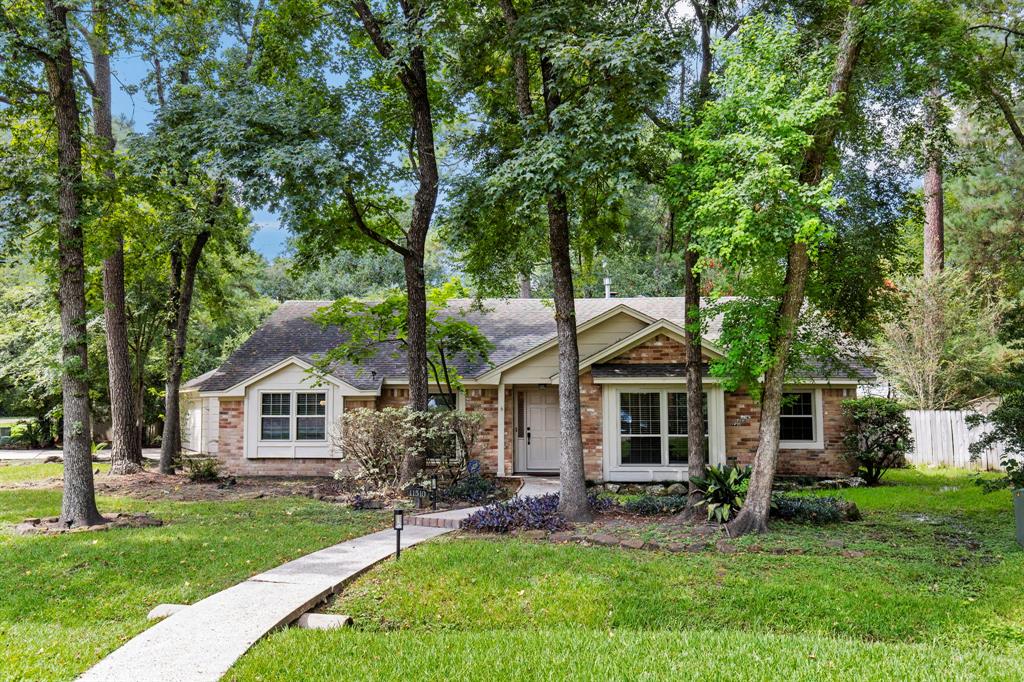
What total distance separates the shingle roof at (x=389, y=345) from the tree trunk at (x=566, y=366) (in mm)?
5188

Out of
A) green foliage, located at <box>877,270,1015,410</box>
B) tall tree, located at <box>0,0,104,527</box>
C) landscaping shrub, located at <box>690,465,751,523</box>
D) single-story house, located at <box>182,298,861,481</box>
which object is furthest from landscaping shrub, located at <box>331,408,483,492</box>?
green foliage, located at <box>877,270,1015,410</box>

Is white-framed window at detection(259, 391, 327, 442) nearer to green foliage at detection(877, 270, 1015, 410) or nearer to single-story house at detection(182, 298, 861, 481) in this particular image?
single-story house at detection(182, 298, 861, 481)

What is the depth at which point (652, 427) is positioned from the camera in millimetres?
15492

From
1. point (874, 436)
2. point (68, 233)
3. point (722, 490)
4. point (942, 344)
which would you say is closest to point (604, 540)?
point (722, 490)

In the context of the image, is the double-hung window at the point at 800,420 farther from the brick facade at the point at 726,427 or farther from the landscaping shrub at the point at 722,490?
the landscaping shrub at the point at 722,490

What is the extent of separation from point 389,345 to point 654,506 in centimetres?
974

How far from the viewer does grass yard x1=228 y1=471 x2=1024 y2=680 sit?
4.80 metres

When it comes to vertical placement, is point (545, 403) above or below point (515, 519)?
above

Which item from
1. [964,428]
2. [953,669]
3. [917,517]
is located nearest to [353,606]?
[953,669]

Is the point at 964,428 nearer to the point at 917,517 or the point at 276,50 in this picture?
the point at 917,517

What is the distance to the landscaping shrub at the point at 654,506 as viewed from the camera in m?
10.8

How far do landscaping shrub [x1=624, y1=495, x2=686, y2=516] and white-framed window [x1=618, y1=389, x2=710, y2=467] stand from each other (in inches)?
165

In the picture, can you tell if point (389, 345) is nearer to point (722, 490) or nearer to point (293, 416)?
point (293, 416)

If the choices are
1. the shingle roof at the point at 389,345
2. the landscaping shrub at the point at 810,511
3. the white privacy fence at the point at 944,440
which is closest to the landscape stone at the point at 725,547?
the landscaping shrub at the point at 810,511
